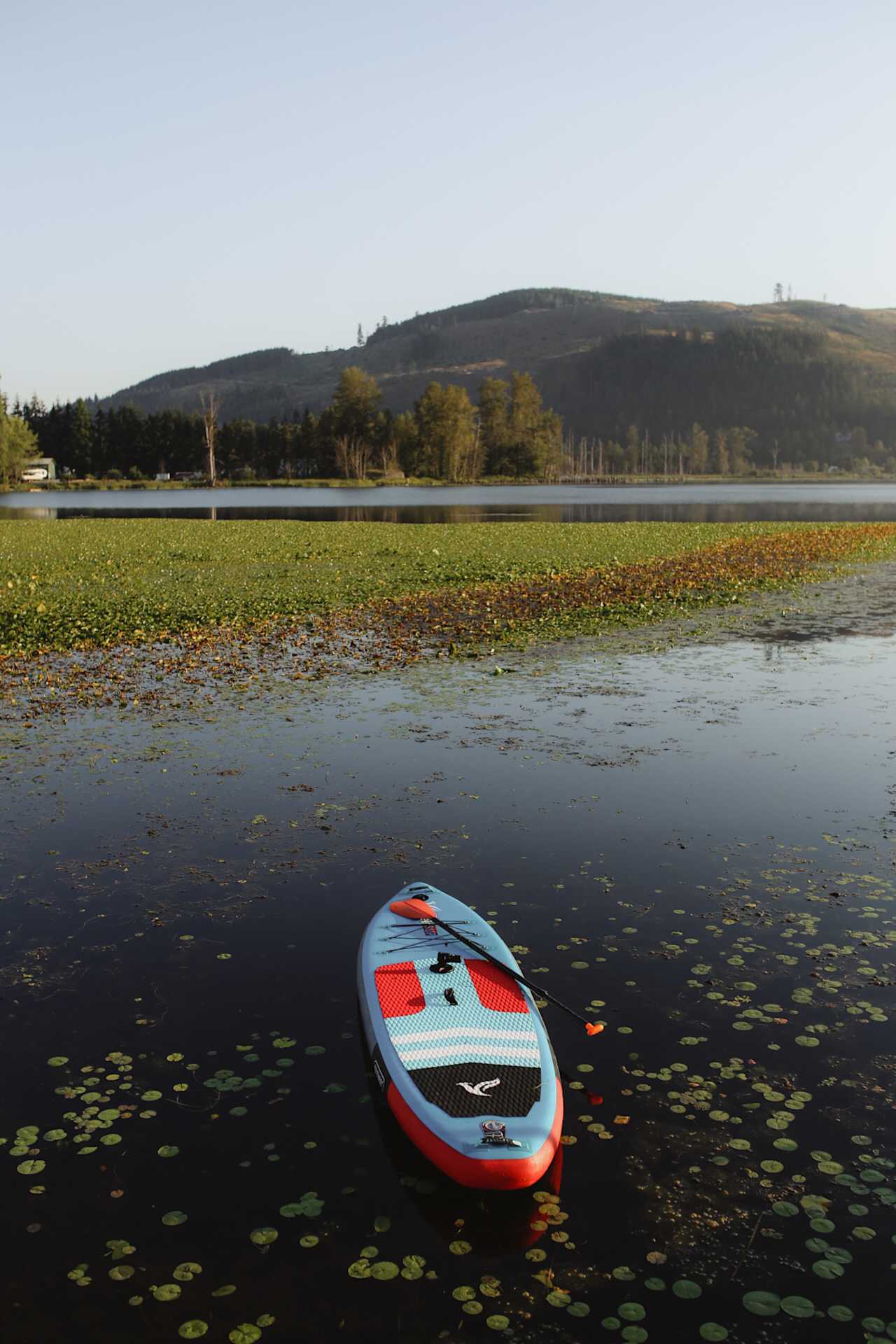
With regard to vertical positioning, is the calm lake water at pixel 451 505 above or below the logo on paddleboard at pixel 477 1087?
above

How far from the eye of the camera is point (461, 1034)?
7.82m

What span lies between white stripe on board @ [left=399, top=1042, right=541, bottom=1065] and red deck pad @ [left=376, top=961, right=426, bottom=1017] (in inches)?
21.1

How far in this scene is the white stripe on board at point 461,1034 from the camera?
7.79m

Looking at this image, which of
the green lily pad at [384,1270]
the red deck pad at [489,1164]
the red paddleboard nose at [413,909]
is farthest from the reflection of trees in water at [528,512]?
the green lily pad at [384,1270]

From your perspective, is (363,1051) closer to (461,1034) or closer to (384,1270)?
(461,1034)

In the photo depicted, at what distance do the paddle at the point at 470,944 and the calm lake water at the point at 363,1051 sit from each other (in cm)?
34

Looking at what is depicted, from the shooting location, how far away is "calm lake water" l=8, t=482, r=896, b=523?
91.4 meters

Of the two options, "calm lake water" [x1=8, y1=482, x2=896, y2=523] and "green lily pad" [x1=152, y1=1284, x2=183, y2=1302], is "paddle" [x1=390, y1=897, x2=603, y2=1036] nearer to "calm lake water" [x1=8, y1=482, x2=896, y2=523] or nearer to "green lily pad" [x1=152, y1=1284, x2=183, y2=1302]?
"green lily pad" [x1=152, y1=1284, x2=183, y2=1302]

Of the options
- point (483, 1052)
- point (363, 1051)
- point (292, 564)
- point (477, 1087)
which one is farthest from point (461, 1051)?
point (292, 564)

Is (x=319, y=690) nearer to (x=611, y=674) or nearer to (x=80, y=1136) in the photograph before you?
(x=611, y=674)

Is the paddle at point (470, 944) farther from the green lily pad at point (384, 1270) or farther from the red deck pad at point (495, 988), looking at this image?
the green lily pad at point (384, 1270)

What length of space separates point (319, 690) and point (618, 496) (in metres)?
135

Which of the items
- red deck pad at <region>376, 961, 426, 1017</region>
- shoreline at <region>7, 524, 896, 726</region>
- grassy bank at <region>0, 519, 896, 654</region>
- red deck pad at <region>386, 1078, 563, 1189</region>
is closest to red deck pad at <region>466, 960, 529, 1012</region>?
red deck pad at <region>376, 961, 426, 1017</region>

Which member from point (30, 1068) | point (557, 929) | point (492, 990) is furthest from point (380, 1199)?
point (557, 929)
